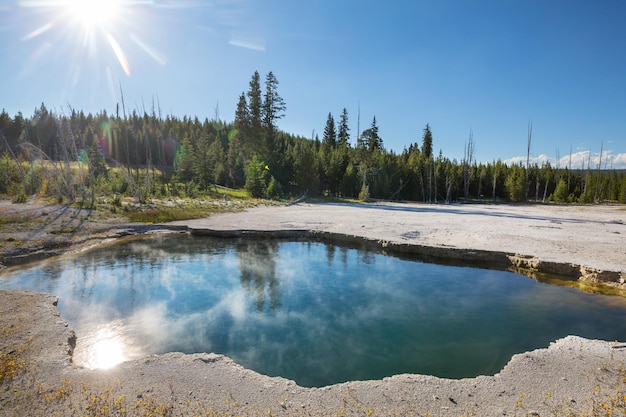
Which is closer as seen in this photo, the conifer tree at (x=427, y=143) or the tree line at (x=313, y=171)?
the tree line at (x=313, y=171)

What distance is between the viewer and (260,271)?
1633 centimetres

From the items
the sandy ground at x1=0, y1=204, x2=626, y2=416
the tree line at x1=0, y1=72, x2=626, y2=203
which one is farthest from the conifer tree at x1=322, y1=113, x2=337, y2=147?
the sandy ground at x1=0, y1=204, x2=626, y2=416

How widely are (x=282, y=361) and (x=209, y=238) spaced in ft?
56.3

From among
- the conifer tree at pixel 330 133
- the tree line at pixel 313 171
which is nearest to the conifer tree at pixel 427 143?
the tree line at pixel 313 171

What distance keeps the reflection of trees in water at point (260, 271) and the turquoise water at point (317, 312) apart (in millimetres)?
94

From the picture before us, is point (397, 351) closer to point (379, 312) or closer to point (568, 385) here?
point (379, 312)

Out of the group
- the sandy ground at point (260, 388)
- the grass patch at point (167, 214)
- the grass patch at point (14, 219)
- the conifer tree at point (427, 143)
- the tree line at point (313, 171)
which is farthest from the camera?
the conifer tree at point (427, 143)

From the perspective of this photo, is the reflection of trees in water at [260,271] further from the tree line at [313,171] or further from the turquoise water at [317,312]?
the tree line at [313,171]

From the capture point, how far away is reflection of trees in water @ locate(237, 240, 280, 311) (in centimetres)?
1282

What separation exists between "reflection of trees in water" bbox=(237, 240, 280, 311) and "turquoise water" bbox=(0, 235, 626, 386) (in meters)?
0.09

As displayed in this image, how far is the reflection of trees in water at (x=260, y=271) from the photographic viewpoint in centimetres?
1282

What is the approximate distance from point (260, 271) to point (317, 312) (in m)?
5.60

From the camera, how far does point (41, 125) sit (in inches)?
3637

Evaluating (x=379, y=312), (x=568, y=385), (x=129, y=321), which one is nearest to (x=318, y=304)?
(x=379, y=312)
